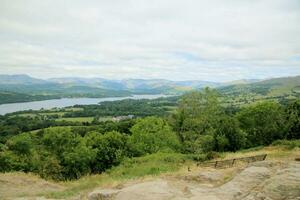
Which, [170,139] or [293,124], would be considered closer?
[170,139]

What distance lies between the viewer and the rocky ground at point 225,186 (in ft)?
38.9

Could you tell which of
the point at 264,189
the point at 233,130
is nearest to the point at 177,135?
the point at 233,130

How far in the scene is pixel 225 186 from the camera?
1337 cm

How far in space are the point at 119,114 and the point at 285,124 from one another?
447 feet

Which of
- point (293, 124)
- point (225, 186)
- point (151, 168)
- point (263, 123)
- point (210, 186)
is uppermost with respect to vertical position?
point (225, 186)

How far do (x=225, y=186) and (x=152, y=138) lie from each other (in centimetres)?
3667

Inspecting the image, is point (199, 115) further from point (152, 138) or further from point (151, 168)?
point (151, 168)

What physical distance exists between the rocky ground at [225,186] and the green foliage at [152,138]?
106ft

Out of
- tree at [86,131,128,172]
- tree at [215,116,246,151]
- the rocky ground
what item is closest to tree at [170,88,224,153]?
tree at [215,116,246,151]

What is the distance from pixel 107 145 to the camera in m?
55.0

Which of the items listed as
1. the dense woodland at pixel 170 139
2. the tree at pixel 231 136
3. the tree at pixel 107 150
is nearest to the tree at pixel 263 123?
the dense woodland at pixel 170 139

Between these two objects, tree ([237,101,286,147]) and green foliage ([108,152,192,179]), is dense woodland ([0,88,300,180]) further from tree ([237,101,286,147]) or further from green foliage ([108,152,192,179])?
green foliage ([108,152,192,179])

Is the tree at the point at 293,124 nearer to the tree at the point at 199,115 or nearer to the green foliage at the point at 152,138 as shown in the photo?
the tree at the point at 199,115

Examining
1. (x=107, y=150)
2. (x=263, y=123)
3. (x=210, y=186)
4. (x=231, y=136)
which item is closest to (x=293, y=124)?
(x=263, y=123)
